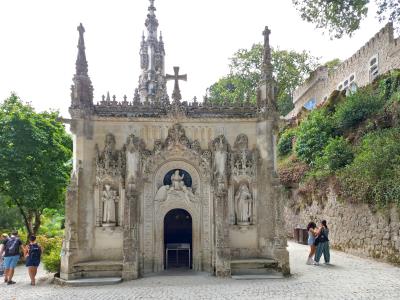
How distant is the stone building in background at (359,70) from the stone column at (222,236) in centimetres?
1861

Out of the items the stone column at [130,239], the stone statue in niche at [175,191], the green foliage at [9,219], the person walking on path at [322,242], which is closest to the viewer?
the stone column at [130,239]

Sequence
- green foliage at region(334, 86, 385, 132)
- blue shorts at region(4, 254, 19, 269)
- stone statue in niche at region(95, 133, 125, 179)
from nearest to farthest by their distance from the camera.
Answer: blue shorts at region(4, 254, 19, 269) < stone statue in niche at region(95, 133, 125, 179) < green foliage at region(334, 86, 385, 132)

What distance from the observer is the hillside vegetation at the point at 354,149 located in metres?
17.0

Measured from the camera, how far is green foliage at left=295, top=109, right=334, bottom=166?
26.5 meters

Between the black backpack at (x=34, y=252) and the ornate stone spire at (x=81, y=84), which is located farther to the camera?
the ornate stone spire at (x=81, y=84)

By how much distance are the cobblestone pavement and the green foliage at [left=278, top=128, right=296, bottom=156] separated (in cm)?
1866

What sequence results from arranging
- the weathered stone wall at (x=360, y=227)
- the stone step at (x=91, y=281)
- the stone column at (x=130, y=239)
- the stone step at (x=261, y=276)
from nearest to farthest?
the stone step at (x=91, y=281) < the stone step at (x=261, y=276) < the stone column at (x=130, y=239) < the weathered stone wall at (x=360, y=227)

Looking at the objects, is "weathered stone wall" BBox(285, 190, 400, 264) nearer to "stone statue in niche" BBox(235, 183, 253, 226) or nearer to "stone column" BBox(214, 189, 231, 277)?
"stone statue in niche" BBox(235, 183, 253, 226)

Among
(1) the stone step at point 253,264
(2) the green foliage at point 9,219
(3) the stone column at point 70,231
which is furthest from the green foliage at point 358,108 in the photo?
(2) the green foliage at point 9,219

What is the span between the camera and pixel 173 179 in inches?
599

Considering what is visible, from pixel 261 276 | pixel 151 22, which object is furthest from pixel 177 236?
pixel 151 22

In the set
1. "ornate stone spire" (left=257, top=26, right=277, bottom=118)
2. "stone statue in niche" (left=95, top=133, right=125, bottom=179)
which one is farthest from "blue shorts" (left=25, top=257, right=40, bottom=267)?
"ornate stone spire" (left=257, top=26, right=277, bottom=118)

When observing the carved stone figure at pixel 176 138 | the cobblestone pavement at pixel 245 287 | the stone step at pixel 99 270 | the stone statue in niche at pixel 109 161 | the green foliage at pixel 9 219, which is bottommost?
the cobblestone pavement at pixel 245 287

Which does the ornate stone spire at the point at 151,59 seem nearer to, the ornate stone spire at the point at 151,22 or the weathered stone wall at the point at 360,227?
the ornate stone spire at the point at 151,22
